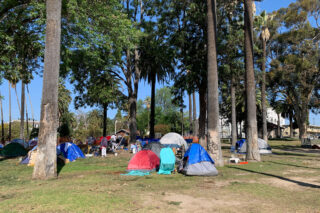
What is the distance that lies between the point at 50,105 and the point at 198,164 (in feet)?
20.5

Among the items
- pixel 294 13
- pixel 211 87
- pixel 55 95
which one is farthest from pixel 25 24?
pixel 294 13

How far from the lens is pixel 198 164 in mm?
10656

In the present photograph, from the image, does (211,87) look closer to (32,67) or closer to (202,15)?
(202,15)

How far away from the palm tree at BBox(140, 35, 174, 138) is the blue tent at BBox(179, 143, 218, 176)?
13310mm

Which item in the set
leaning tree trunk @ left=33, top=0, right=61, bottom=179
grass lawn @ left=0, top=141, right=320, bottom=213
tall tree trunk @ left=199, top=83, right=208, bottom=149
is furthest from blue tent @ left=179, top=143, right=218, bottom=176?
tall tree trunk @ left=199, top=83, right=208, bottom=149

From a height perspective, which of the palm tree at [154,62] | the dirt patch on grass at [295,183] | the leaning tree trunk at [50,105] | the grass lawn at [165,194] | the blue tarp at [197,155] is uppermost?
the palm tree at [154,62]

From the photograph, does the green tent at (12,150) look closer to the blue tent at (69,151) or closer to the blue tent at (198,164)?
the blue tent at (69,151)

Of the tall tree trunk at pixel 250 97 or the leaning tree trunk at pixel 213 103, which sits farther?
the tall tree trunk at pixel 250 97

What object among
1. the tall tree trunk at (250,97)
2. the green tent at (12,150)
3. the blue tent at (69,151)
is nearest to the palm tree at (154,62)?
the tall tree trunk at (250,97)

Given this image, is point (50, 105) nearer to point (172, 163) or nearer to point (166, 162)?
point (166, 162)

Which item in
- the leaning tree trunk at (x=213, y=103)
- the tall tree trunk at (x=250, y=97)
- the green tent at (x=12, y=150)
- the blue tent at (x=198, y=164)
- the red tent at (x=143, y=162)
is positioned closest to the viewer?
the blue tent at (x=198, y=164)

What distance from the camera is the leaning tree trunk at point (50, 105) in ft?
31.4

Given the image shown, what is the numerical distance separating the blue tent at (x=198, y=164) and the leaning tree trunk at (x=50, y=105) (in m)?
5.26

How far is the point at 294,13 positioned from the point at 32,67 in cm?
3164
